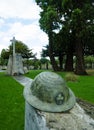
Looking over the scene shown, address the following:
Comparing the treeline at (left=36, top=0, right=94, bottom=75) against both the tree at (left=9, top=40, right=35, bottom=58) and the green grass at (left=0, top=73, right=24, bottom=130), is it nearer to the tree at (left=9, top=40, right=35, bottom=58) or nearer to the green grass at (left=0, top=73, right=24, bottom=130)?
the green grass at (left=0, top=73, right=24, bottom=130)

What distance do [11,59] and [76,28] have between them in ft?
22.2

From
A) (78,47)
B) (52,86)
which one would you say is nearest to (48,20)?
(78,47)

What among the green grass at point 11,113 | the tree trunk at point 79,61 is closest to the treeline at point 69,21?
the tree trunk at point 79,61

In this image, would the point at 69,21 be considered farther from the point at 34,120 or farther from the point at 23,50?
the point at 23,50

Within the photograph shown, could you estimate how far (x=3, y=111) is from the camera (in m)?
8.55

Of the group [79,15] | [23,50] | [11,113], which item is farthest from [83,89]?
[23,50]

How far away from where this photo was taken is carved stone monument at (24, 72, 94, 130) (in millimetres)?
4817

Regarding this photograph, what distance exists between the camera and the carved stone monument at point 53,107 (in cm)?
482

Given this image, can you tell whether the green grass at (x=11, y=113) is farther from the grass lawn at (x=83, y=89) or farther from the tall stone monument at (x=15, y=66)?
the tall stone monument at (x=15, y=66)

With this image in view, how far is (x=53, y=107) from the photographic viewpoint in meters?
4.94

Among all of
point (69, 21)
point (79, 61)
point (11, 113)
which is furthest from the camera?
point (79, 61)

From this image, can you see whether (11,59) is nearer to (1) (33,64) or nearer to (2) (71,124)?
(2) (71,124)

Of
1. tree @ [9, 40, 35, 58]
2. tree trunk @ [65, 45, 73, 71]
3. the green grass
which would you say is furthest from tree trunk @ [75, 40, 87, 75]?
tree @ [9, 40, 35, 58]

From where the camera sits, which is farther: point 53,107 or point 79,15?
point 79,15
